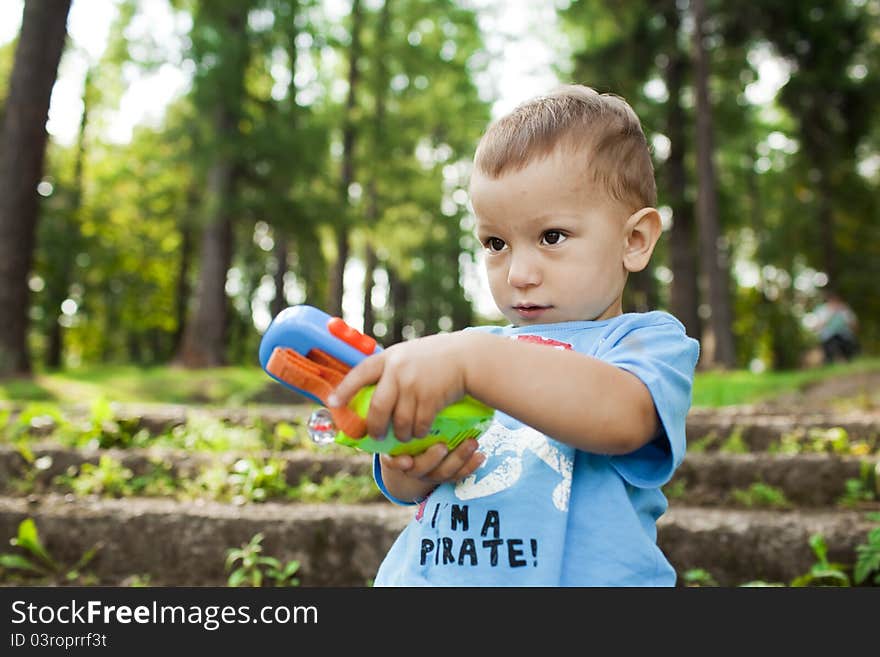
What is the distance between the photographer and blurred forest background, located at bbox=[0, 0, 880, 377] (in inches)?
466

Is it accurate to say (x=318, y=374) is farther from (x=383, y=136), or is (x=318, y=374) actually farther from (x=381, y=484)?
(x=383, y=136)

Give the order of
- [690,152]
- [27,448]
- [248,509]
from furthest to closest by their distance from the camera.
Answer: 1. [690,152]
2. [27,448]
3. [248,509]

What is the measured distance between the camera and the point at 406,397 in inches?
35.5

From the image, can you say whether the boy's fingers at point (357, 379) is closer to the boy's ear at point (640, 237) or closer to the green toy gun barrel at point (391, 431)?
the green toy gun barrel at point (391, 431)

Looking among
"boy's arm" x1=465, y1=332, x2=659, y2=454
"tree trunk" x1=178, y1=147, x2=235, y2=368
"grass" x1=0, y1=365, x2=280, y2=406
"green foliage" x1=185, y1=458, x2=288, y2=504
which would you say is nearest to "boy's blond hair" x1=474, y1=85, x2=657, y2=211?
"boy's arm" x1=465, y1=332, x2=659, y2=454

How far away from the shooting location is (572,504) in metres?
1.16

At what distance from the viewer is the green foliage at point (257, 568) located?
8.41 ft

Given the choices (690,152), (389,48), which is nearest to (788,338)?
(690,152)

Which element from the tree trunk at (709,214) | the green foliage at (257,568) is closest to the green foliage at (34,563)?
the green foliage at (257,568)

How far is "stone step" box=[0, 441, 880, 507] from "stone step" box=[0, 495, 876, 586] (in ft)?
0.80

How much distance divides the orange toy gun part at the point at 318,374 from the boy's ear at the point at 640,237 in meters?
0.55

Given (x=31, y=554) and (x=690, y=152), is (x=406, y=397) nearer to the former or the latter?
(x=31, y=554)

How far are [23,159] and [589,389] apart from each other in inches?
346

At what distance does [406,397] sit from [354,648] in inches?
20.2
